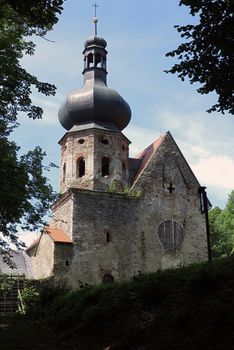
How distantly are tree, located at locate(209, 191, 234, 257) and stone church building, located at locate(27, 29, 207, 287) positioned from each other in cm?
1104

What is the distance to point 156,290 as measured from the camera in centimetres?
962

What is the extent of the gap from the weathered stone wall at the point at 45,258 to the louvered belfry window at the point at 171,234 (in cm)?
652

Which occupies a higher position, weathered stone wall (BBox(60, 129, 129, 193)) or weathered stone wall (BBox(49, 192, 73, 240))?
weathered stone wall (BBox(60, 129, 129, 193))

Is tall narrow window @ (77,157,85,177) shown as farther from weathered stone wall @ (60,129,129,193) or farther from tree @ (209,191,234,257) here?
tree @ (209,191,234,257)

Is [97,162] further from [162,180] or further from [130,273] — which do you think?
[130,273]

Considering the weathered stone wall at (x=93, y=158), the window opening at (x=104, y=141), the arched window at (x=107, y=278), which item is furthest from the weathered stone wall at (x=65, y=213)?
the window opening at (x=104, y=141)

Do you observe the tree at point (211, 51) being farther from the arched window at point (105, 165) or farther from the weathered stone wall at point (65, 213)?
the arched window at point (105, 165)

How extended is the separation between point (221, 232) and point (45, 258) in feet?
61.9

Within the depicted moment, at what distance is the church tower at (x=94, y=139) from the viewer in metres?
29.3

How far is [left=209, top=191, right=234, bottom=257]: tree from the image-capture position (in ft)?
130

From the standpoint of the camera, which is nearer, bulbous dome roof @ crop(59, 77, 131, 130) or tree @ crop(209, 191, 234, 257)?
bulbous dome roof @ crop(59, 77, 131, 130)

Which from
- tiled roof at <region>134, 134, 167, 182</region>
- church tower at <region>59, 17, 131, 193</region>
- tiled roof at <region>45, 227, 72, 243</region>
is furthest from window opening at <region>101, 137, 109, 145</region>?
tiled roof at <region>45, 227, 72, 243</region>

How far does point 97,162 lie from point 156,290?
1997 cm

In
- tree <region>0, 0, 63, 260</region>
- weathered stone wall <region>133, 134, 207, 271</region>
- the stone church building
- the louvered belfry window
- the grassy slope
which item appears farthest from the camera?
the louvered belfry window
